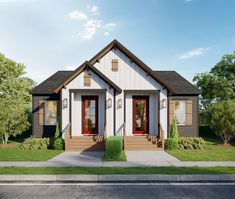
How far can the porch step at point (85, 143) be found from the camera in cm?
1521

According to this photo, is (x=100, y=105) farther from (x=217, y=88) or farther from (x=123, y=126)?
(x=217, y=88)

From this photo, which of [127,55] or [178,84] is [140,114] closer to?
[127,55]

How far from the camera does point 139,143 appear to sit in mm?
15641

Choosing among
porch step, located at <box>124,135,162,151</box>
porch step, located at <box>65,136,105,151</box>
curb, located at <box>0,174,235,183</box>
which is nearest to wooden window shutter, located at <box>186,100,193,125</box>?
porch step, located at <box>124,135,162,151</box>

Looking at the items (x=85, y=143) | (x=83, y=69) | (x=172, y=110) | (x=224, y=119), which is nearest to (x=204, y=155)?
(x=224, y=119)

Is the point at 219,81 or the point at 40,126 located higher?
the point at 219,81

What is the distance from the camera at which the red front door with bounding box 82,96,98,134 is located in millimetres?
17250

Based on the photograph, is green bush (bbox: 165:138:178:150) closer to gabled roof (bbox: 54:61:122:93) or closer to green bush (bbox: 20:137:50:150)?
gabled roof (bbox: 54:61:122:93)

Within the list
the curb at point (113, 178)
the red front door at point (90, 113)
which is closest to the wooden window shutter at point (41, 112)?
the red front door at point (90, 113)

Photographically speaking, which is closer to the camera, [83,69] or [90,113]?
[83,69]

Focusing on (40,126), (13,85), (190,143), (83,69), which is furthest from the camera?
(13,85)

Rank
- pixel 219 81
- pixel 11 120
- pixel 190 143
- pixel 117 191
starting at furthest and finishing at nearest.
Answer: pixel 219 81
pixel 11 120
pixel 190 143
pixel 117 191

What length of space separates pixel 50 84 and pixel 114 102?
6629 mm

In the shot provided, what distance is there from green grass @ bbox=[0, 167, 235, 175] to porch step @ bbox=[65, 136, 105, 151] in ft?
18.8
